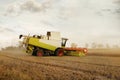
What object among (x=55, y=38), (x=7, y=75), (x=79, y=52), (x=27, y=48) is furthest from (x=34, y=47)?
(x=7, y=75)

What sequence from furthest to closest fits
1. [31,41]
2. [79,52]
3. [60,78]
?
[79,52] → [31,41] → [60,78]

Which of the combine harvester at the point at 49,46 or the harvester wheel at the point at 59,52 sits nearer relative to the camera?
the combine harvester at the point at 49,46

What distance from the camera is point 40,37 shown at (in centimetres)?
3359

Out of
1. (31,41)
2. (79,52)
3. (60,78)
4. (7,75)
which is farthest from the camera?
(79,52)

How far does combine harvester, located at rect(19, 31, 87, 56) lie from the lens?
33375 millimetres

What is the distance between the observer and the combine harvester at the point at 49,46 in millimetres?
33375

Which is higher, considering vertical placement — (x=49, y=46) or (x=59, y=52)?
(x=49, y=46)

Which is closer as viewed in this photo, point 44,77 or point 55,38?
point 44,77

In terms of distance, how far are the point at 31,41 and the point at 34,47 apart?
1122 millimetres

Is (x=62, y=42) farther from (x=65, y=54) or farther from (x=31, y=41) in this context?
(x=31, y=41)

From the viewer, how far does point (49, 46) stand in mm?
34125

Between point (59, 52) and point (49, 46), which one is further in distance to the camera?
point (59, 52)

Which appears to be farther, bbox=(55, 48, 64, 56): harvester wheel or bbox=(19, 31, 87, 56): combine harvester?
bbox=(55, 48, 64, 56): harvester wheel

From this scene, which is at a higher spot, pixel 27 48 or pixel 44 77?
pixel 27 48
